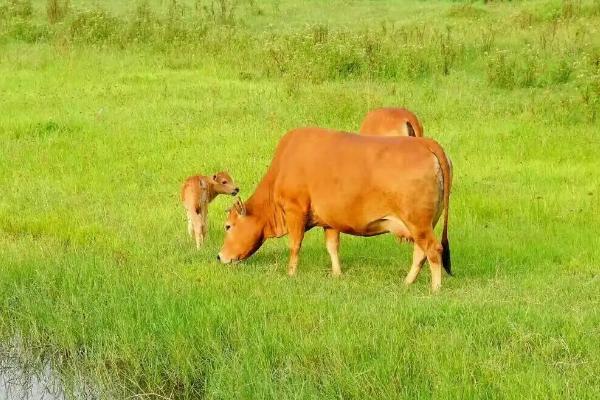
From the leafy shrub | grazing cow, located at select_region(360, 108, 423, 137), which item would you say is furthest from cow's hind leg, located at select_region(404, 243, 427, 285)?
the leafy shrub

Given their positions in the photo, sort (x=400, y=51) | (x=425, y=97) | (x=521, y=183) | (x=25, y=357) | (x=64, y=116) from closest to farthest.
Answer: (x=25, y=357), (x=521, y=183), (x=64, y=116), (x=425, y=97), (x=400, y=51)

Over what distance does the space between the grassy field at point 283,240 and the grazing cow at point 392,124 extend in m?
0.82

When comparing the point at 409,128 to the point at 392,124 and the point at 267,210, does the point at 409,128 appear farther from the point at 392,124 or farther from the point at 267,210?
the point at 267,210

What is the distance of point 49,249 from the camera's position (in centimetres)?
802

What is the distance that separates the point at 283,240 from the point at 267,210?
1.16 meters

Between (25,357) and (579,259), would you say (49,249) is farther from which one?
(579,259)

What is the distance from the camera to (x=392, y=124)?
32.9 feet

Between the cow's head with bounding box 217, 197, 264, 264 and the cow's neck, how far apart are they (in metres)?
0.04

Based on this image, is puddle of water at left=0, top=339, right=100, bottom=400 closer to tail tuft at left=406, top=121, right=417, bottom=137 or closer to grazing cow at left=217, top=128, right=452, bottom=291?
grazing cow at left=217, top=128, right=452, bottom=291

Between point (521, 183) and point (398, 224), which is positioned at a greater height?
point (398, 224)

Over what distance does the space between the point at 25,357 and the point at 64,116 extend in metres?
7.38

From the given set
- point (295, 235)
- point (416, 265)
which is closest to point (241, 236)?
point (295, 235)

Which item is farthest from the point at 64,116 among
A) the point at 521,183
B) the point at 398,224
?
the point at 398,224

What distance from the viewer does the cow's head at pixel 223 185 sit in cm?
932
